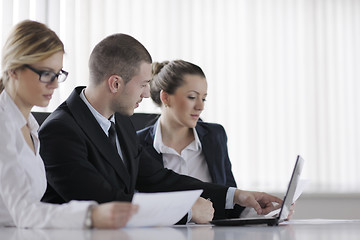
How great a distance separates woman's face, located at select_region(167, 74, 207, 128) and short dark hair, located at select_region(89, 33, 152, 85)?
0.53 metres

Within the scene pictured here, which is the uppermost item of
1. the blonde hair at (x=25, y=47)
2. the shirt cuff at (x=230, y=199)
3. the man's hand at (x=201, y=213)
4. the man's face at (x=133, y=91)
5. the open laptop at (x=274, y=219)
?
the blonde hair at (x=25, y=47)

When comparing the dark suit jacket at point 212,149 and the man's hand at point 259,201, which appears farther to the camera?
the dark suit jacket at point 212,149

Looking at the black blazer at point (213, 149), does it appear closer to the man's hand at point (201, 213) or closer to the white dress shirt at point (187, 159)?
the white dress shirt at point (187, 159)

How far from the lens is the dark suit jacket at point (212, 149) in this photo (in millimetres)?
2506

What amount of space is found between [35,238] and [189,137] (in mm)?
1624

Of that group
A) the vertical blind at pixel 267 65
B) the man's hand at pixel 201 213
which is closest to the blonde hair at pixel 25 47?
the man's hand at pixel 201 213

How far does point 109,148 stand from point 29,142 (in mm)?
392

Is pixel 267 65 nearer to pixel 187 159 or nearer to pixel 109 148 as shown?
pixel 187 159

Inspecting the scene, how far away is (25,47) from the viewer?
4.83 ft

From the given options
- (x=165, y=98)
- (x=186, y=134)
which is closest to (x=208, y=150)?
(x=186, y=134)

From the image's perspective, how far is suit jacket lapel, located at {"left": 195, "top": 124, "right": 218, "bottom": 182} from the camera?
251 centimetres

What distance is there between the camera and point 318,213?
14.3ft

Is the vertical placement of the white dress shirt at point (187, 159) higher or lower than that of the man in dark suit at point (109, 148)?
lower

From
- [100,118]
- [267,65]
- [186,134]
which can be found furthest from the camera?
[267,65]
